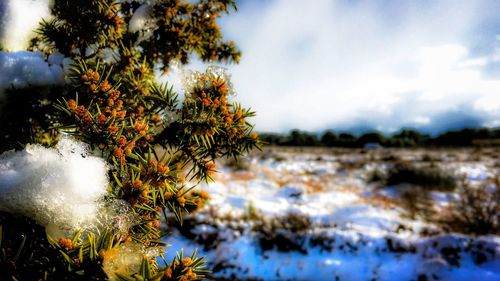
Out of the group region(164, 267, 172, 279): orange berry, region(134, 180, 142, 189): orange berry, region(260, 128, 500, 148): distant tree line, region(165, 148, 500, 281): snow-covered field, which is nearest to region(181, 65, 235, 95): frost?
region(134, 180, 142, 189): orange berry

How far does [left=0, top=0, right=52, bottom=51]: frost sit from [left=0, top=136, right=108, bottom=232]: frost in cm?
91

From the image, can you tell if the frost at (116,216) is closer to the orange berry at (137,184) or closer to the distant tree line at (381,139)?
the orange berry at (137,184)

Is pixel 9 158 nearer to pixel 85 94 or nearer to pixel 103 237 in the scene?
pixel 85 94

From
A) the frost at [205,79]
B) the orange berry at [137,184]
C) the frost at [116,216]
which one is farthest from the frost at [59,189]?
the frost at [205,79]

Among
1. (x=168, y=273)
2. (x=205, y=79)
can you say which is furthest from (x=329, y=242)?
(x=168, y=273)

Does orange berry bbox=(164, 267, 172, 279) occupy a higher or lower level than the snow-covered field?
higher

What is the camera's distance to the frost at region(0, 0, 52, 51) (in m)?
1.66

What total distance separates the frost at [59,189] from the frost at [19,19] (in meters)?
0.91

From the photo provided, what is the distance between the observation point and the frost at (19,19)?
1.66 m

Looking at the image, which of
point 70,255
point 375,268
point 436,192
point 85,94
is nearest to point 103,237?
Result: point 70,255

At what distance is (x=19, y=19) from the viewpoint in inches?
66.1

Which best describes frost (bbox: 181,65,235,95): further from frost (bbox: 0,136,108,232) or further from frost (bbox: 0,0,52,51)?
frost (bbox: 0,0,52,51)

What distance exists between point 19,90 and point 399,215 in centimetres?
834

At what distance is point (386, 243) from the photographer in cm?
577
